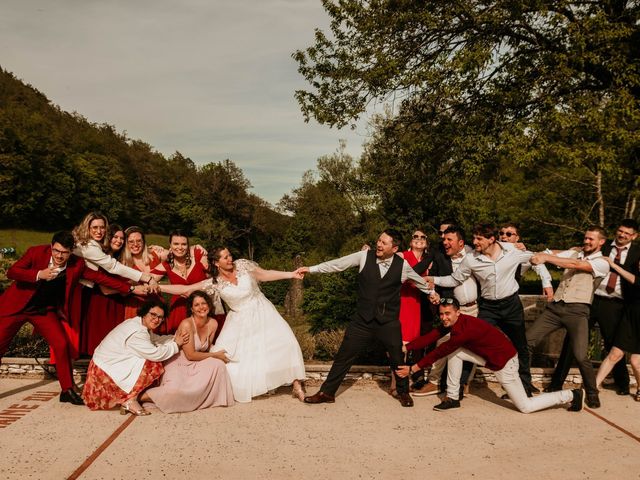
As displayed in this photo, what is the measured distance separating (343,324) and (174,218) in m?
72.9

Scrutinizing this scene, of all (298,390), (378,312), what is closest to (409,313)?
(378,312)

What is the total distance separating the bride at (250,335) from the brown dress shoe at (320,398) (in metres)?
0.12

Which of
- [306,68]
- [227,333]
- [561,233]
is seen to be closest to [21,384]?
[227,333]

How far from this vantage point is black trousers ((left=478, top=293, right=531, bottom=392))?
6.08 m

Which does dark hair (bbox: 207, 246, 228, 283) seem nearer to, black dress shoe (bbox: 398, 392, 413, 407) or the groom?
the groom

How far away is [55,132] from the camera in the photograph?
233 feet

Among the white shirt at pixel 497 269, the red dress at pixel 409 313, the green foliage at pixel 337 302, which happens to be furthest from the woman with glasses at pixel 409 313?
the green foliage at pixel 337 302

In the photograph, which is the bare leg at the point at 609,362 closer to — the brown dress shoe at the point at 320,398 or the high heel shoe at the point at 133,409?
the brown dress shoe at the point at 320,398

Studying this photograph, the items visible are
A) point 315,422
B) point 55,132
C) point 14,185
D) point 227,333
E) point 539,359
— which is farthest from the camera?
point 55,132

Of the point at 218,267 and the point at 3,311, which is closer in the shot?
the point at 3,311

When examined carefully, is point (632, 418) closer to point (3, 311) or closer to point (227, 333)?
point (227, 333)

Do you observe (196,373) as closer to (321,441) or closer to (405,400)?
(321,441)

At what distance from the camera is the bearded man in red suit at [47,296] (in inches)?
223

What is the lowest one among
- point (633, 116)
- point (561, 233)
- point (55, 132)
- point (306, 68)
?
point (561, 233)
